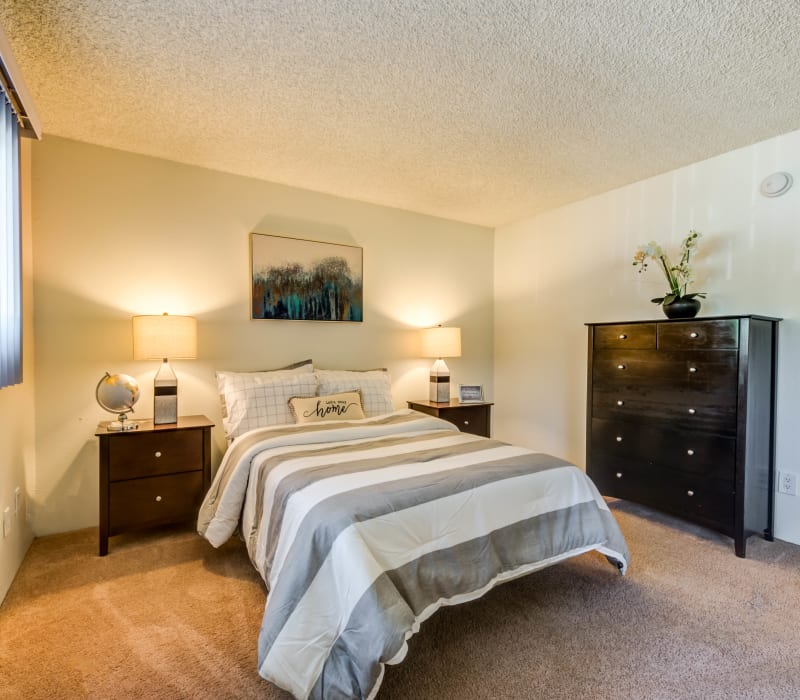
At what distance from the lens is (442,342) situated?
3.78 metres

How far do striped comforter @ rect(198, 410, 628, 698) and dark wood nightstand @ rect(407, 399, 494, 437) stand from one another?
3.55ft

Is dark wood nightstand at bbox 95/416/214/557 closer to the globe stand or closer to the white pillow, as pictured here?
the globe stand

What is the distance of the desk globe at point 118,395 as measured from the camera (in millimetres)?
2549

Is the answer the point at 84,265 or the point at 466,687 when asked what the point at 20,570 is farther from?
the point at 466,687

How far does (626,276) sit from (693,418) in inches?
49.6

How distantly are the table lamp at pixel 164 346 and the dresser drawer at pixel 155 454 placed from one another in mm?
155

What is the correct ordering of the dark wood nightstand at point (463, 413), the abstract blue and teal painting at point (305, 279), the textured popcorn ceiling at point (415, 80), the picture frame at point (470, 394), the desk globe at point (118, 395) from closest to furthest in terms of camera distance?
1. the textured popcorn ceiling at point (415, 80)
2. the desk globe at point (118, 395)
3. the abstract blue and teal painting at point (305, 279)
4. the dark wood nightstand at point (463, 413)
5. the picture frame at point (470, 394)

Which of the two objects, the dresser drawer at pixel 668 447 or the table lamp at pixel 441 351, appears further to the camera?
the table lamp at pixel 441 351

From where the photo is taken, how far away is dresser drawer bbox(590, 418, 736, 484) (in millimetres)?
2498

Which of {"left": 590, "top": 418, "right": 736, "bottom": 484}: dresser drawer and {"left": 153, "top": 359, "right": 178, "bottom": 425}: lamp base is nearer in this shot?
{"left": 590, "top": 418, "right": 736, "bottom": 484}: dresser drawer

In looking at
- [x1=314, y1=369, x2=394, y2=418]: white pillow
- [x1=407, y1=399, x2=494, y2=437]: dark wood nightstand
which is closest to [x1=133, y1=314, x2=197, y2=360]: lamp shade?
[x1=314, y1=369, x2=394, y2=418]: white pillow

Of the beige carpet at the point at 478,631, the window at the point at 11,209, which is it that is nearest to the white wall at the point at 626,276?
the beige carpet at the point at 478,631

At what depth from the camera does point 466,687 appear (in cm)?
149

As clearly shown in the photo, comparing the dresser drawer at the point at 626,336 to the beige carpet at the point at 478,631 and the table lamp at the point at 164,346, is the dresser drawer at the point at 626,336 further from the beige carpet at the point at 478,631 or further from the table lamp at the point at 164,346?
the table lamp at the point at 164,346
